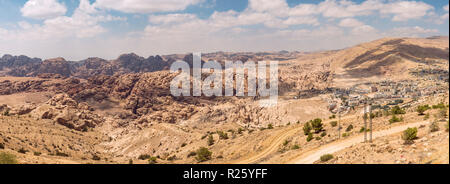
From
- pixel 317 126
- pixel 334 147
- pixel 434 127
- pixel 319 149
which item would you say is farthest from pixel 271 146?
pixel 434 127

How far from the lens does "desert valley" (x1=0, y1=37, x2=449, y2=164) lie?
58.5 ft

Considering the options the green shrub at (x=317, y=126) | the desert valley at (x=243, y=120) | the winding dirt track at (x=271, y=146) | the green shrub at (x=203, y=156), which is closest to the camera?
the desert valley at (x=243, y=120)

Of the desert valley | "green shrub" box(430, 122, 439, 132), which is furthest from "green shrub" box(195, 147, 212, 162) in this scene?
"green shrub" box(430, 122, 439, 132)

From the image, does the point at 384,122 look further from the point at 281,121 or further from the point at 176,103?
the point at 176,103

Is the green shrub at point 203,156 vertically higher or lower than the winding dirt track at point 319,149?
lower

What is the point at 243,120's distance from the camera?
190 ft

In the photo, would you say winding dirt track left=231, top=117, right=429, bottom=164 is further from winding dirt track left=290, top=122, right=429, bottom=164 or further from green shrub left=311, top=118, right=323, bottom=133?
green shrub left=311, top=118, right=323, bottom=133

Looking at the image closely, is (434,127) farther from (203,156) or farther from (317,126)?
(203,156)

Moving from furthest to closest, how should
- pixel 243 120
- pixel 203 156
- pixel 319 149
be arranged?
pixel 243 120 → pixel 203 156 → pixel 319 149

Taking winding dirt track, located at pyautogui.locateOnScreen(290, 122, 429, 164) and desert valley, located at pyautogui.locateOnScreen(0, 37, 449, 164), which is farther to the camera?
desert valley, located at pyautogui.locateOnScreen(0, 37, 449, 164)

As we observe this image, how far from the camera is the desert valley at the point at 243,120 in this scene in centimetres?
1783

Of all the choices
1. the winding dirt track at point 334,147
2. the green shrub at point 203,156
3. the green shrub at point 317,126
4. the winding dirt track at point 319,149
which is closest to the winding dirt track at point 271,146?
the winding dirt track at point 319,149

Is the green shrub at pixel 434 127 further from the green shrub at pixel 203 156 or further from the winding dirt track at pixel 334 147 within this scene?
the green shrub at pixel 203 156

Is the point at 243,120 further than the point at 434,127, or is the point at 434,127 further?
the point at 243,120
